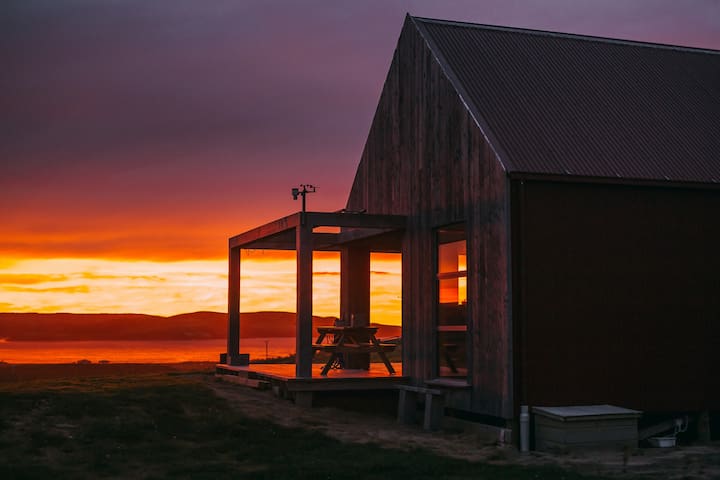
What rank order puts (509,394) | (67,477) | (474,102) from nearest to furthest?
(67,477)
(509,394)
(474,102)

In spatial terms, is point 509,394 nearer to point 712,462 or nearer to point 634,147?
point 712,462

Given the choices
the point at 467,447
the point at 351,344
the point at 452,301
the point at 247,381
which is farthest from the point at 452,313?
the point at 247,381

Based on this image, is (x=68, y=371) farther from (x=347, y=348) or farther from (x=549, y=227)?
(x=549, y=227)

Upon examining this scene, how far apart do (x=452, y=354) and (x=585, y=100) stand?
5.13 m

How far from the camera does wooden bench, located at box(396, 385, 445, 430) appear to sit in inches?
616

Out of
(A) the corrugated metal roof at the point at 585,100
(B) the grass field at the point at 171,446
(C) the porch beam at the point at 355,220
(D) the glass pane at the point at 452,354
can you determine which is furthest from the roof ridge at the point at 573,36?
(B) the grass field at the point at 171,446

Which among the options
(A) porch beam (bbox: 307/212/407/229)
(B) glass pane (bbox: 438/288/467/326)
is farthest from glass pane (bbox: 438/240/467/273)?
(A) porch beam (bbox: 307/212/407/229)

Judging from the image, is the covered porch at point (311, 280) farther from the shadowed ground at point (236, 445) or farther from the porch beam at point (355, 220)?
the shadowed ground at point (236, 445)

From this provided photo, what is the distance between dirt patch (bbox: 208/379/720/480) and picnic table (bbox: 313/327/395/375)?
3.98 feet

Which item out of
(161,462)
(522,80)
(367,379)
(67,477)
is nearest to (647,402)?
(367,379)

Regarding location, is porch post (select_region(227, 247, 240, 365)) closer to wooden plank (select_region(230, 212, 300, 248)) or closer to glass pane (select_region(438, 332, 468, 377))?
wooden plank (select_region(230, 212, 300, 248))

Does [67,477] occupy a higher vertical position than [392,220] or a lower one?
lower

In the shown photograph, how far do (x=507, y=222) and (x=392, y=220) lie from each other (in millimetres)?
4062

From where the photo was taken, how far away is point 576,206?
48.0ft
